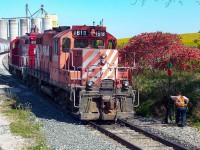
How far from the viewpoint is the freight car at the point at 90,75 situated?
13.3 meters

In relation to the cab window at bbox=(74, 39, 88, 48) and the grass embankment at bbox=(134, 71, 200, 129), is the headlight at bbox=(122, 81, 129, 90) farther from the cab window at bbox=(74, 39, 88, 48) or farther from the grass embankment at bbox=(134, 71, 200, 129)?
the cab window at bbox=(74, 39, 88, 48)

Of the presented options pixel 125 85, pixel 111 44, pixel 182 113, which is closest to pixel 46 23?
pixel 111 44

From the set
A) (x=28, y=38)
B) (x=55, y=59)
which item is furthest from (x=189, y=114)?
(x=28, y=38)

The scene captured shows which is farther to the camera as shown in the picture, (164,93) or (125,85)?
(164,93)

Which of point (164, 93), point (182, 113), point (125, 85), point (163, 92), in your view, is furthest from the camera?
point (163, 92)

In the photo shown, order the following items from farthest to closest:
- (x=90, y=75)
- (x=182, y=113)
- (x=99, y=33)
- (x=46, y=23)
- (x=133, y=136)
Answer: (x=46, y=23) < (x=99, y=33) < (x=90, y=75) < (x=182, y=113) < (x=133, y=136)

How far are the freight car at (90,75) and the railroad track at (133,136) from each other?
0.42 metres

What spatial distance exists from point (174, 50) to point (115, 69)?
27.6 feet

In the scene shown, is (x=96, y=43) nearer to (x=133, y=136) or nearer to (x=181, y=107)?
(x=181, y=107)

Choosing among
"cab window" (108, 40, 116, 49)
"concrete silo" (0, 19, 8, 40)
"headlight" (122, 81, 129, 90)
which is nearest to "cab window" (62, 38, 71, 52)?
"cab window" (108, 40, 116, 49)

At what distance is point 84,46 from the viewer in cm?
1483

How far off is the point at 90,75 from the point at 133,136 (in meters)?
3.24

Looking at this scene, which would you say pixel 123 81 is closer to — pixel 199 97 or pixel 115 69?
pixel 115 69

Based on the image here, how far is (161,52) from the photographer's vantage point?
2158 centimetres
